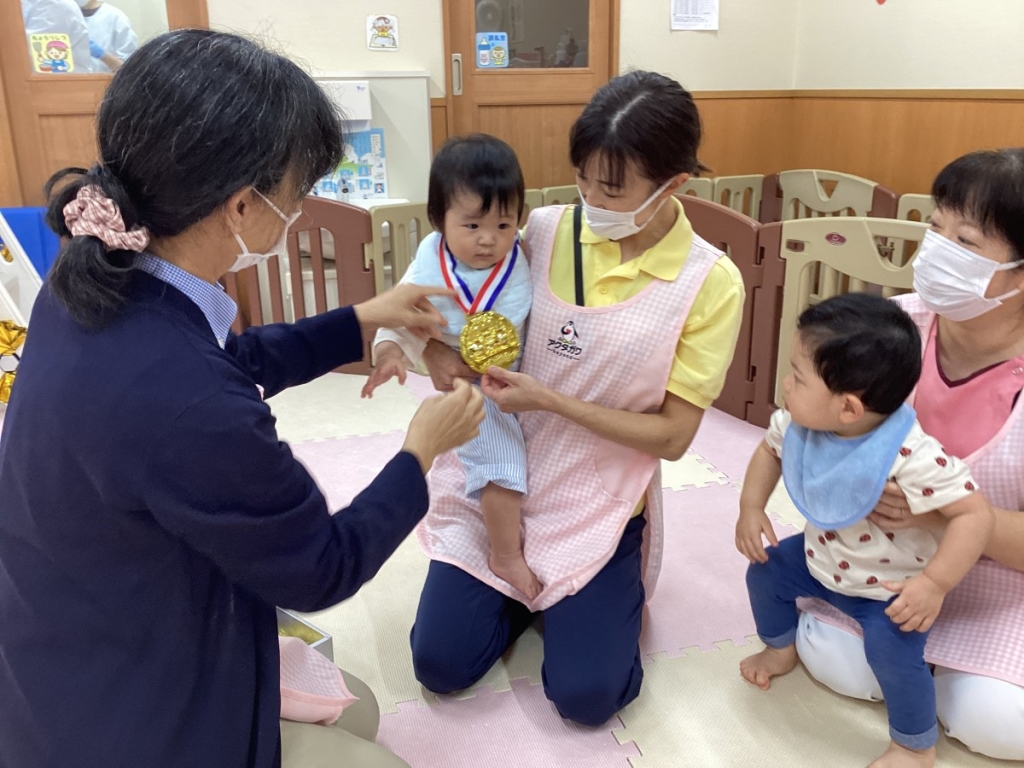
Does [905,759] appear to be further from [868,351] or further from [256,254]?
[256,254]

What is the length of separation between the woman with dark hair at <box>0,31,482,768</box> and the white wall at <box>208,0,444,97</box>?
3.55 meters

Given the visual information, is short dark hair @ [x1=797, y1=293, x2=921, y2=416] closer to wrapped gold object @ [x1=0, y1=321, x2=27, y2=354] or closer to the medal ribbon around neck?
the medal ribbon around neck

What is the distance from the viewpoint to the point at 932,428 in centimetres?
175

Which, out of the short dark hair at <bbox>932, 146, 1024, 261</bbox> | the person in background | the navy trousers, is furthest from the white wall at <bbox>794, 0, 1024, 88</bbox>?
the person in background

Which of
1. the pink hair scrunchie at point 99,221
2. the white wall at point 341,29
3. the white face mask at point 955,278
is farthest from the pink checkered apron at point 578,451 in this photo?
the white wall at point 341,29

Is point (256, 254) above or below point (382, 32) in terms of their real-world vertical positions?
below

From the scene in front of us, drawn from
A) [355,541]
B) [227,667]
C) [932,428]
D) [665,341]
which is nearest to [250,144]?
[355,541]

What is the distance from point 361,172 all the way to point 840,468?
359cm

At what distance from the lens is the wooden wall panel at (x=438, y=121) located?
15.8 ft

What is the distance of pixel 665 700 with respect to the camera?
1922mm

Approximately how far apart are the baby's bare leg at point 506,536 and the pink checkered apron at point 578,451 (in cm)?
Result: 3

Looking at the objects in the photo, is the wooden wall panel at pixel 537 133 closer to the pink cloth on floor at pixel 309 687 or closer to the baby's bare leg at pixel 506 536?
the baby's bare leg at pixel 506 536

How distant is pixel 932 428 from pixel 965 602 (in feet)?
1.25

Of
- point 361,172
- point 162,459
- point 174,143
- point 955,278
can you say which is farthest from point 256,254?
point 361,172
